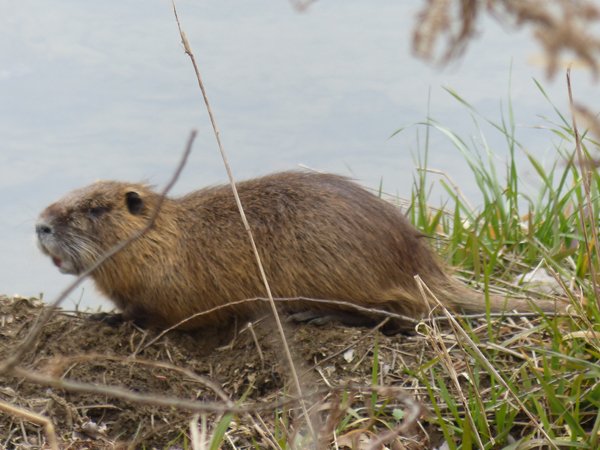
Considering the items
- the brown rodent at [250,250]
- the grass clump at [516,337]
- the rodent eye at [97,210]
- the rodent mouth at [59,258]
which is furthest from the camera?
the rodent eye at [97,210]

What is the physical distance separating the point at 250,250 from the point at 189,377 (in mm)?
565

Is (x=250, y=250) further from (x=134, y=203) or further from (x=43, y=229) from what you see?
(x=43, y=229)

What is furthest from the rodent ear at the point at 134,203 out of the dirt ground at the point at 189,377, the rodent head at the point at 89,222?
Result: the dirt ground at the point at 189,377

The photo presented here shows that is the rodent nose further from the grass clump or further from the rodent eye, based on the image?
the grass clump

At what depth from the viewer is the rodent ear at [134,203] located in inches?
158

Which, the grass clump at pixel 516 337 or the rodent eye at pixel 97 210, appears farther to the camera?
the rodent eye at pixel 97 210

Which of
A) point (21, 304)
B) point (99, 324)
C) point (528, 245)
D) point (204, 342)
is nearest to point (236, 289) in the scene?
point (204, 342)

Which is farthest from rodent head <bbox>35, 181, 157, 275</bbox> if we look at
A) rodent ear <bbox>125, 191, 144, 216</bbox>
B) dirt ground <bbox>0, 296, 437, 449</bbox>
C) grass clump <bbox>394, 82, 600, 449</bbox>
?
grass clump <bbox>394, 82, 600, 449</bbox>

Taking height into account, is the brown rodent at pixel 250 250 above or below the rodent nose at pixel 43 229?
below

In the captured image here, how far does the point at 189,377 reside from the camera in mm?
3412

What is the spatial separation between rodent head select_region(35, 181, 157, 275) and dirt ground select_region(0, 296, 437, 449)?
0.91 ft

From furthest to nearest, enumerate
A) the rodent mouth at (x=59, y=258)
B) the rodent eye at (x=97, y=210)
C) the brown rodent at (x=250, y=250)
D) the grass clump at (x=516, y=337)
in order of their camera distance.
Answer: the rodent eye at (x=97, y=210), the rodent mouth at (x=59, y=258), the brown rodent at (x=250, y=250), the grass clump at (x=516, y=337)

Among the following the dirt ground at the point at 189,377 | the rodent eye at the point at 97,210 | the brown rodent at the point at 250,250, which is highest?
the rodent eye at the point at 97,210

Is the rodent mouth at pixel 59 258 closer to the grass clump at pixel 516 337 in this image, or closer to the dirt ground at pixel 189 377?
→ the dirt ground at pixel 189 377
